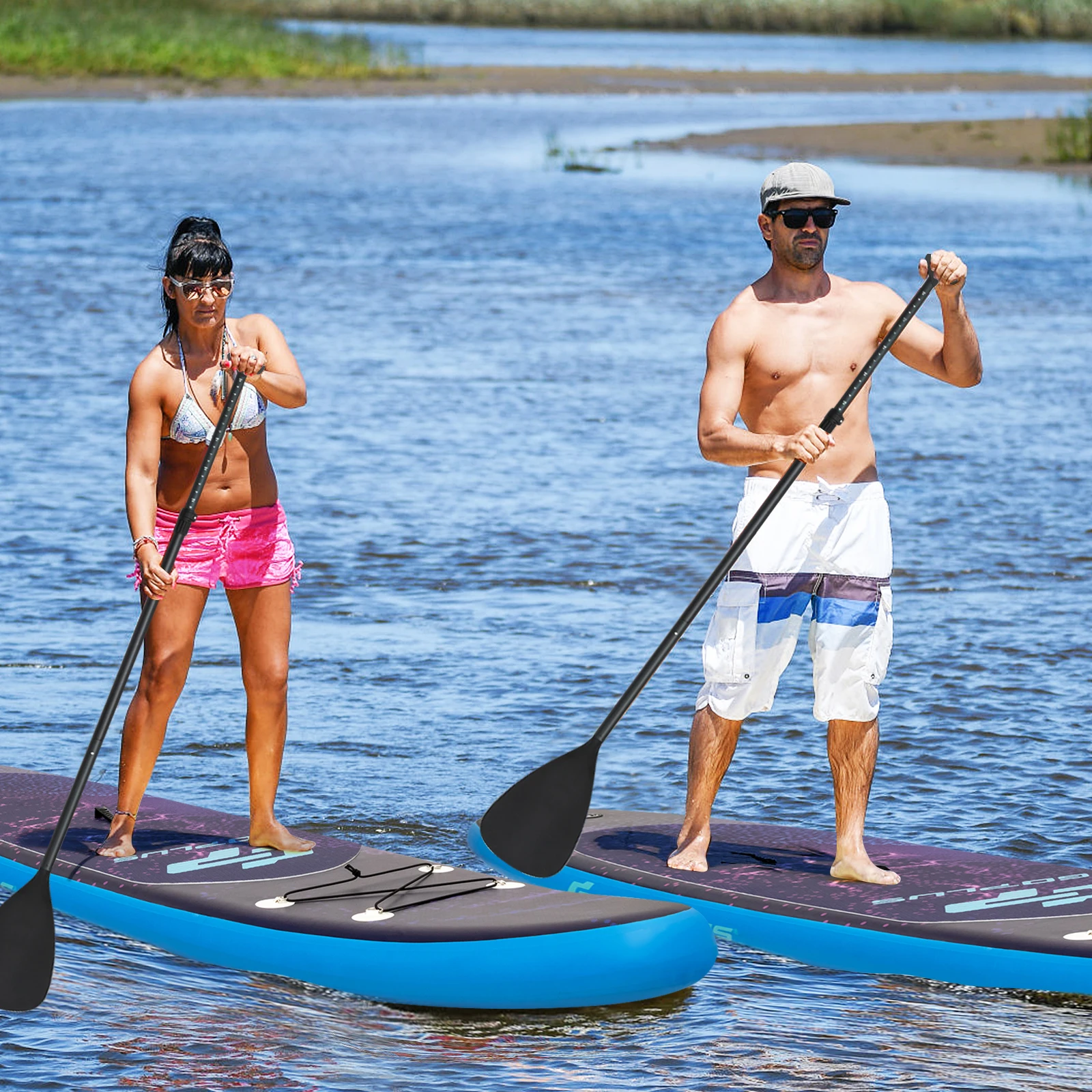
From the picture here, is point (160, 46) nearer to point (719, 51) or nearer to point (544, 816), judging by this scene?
point (719, 51)

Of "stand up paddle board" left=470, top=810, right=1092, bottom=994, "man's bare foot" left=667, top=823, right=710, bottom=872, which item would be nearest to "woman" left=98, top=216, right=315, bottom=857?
"stand up paddle board" left=470, top=810, right=1092, bottom=994

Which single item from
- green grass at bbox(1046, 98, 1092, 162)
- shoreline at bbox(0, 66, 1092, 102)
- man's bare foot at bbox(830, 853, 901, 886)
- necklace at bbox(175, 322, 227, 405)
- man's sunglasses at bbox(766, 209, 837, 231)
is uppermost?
shoreline at bbox(0, 66, 1092, 102)

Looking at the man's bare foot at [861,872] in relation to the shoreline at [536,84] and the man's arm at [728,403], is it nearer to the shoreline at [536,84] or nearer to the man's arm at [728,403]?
the man's arm at [728,403]

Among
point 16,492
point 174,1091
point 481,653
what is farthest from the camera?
point 16,492

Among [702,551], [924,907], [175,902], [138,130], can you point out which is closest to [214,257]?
[175,902]

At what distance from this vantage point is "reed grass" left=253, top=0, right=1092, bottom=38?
78.4 metres

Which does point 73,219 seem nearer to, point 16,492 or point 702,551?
point 16,492

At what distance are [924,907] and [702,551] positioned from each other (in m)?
4.58

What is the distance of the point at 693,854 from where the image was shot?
228 inches

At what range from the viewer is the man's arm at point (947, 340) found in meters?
5.34

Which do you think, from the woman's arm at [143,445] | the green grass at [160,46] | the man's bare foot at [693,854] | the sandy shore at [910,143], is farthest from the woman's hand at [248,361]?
the green grass at [160,46]

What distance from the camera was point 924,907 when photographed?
5410mm

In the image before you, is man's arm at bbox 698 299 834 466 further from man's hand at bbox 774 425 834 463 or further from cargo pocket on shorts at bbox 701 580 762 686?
cargo pocket on shorts at bbox 701 580 762 686

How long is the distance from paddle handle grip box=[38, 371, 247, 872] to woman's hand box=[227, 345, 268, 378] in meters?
0.02
